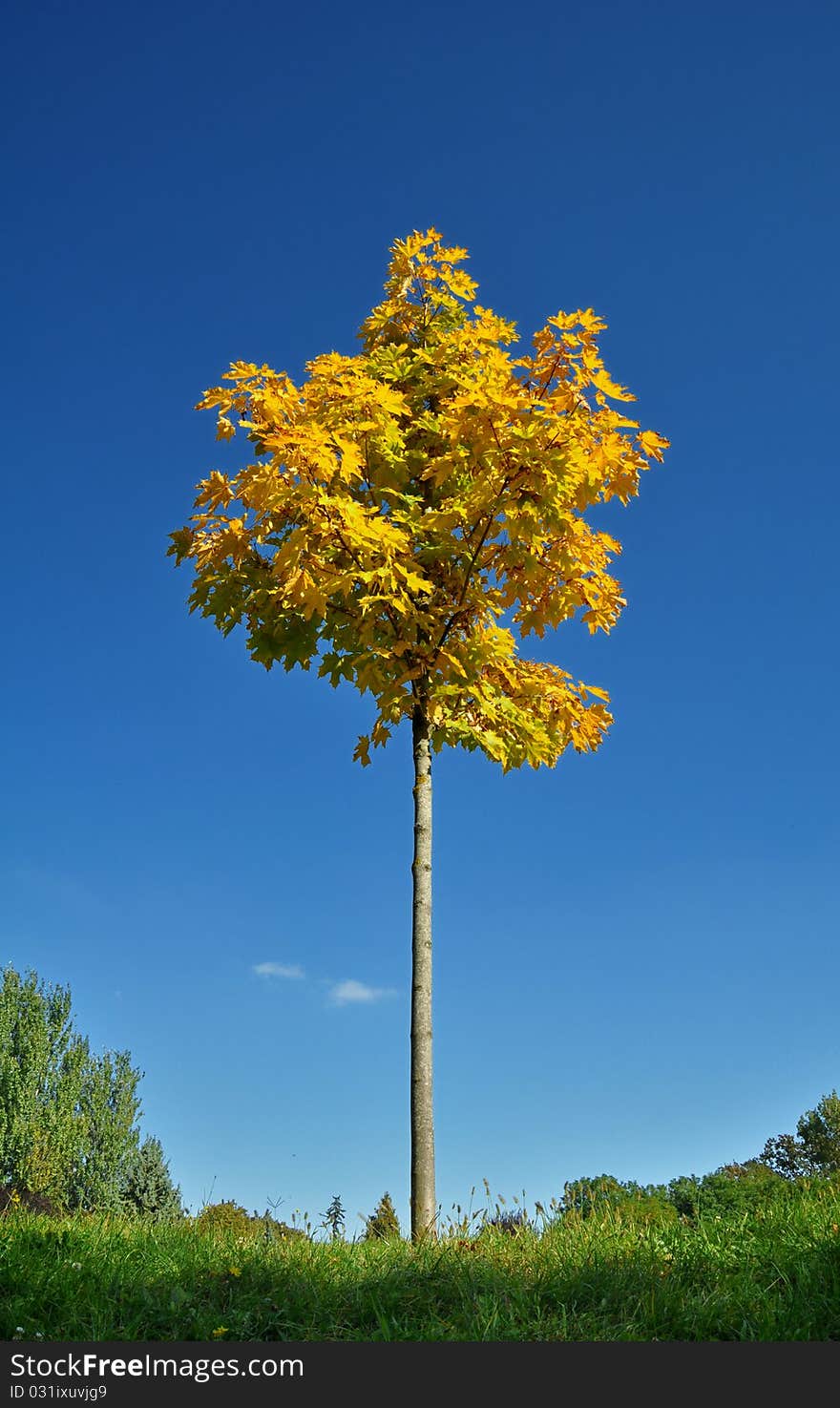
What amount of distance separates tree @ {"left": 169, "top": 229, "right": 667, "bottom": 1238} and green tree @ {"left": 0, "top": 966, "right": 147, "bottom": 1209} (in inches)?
724

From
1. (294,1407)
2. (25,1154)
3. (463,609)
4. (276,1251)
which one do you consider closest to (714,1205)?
(276,1251)

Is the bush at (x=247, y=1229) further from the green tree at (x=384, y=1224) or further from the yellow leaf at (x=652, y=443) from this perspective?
the yellow leaf at (x=652, y=443)

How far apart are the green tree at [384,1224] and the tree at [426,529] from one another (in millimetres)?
435

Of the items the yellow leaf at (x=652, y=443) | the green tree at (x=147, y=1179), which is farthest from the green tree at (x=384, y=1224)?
the green tree at (x=147, y=1179)

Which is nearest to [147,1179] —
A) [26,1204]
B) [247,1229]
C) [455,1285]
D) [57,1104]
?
[57,1104]

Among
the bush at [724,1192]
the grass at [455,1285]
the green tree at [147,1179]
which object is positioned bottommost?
the grass at [455,1285]

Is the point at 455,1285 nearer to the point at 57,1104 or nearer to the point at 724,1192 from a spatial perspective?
the point at 724,1192

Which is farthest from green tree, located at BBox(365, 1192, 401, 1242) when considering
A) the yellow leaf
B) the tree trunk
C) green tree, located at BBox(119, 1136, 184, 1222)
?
green tree, located at BBox(119, 1136, 184, 1222)

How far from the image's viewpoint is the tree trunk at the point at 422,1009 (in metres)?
8.96

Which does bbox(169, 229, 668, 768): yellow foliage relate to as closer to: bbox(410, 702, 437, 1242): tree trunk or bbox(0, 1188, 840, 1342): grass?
bbox(410, 702, 437, 1242): tree trunk

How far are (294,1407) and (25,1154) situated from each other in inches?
871

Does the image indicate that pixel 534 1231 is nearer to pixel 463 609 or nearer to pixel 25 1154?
pixel 463 609

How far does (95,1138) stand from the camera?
25703 millimetres

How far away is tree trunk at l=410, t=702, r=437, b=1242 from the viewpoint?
8961mm
